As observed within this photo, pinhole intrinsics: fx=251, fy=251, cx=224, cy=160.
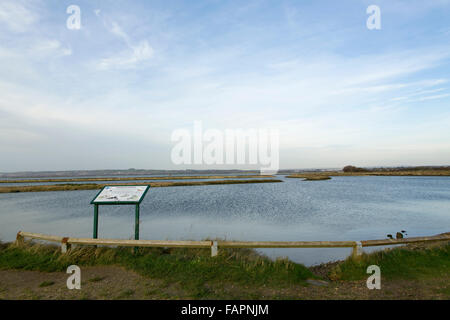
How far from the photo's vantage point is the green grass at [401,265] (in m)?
7.01

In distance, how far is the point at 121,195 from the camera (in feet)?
30.6

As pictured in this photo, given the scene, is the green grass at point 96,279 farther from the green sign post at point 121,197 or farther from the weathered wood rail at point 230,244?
the green sign post at point 121,197

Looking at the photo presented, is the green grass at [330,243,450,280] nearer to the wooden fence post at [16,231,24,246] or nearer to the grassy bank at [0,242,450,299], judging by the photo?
the grassy bank at [0,242,450,299]

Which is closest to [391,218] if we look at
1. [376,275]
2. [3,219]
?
[376,275]

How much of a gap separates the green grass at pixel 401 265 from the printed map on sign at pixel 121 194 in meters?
6.99

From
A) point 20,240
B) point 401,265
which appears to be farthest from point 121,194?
point 401,265

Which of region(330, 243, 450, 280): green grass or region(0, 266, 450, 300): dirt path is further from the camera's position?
region(330, 243, 450, 280): green grass

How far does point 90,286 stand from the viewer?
620 cm

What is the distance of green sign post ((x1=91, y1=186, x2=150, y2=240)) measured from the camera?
353 inches

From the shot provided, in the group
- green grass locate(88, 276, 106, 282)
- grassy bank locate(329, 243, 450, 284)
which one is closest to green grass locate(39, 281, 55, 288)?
green grass locate(88, 276, 106, 282)

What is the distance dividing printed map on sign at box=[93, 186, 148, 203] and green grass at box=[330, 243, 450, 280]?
699 cm

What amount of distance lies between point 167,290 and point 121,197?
4.46 meters

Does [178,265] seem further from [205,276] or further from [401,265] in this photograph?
[401,265]
